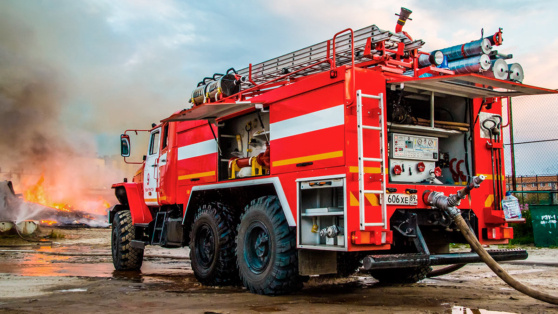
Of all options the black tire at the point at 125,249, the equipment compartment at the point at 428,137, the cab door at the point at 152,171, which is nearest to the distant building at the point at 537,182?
the equipment compartment at the point at 428,137

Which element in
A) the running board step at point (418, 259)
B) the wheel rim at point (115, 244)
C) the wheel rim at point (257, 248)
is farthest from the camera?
the wheel rim at point (115, 244)

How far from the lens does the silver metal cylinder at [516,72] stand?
682 centimetres

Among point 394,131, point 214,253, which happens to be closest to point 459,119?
point 394,131

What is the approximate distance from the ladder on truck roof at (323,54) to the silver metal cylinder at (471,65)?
711 mm

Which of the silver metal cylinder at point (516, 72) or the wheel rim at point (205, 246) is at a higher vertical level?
the silver metal cylinder at point (516, 72)

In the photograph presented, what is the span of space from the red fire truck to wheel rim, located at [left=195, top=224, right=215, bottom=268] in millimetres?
28

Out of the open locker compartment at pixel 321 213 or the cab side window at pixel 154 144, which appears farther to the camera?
the cab side window at pixel 154 144

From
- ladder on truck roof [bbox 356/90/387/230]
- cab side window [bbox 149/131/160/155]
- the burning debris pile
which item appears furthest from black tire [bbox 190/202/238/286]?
the burning debris pile

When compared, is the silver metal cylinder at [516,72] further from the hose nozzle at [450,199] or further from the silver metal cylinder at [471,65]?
the hose nozzle at [450,199]

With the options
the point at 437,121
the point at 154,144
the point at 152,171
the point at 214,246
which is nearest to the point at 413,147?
the point at 437,121

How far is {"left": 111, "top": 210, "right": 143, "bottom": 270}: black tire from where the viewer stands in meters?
11.5

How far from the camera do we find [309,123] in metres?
7.08

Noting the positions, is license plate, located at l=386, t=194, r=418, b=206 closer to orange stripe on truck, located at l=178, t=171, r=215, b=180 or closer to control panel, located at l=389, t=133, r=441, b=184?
control panel, located at l=389, t=133, r=441, b=184

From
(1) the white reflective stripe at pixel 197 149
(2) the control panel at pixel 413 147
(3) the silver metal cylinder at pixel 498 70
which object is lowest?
(2) the control panel at pixel 413 147
